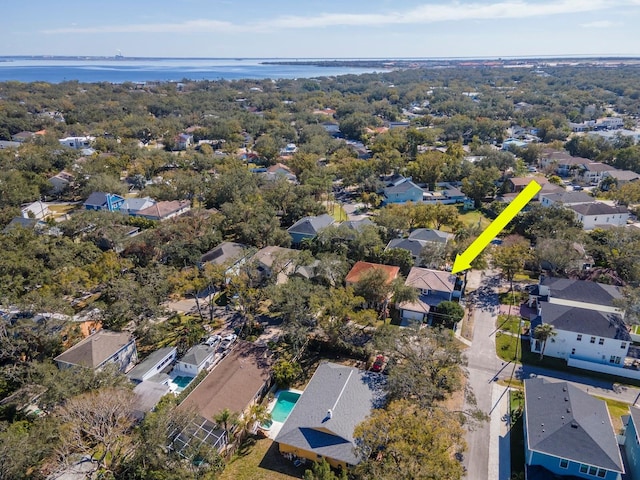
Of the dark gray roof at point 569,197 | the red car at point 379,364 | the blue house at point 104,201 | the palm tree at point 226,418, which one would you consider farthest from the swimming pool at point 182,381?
the dark gray roof at point 569,197

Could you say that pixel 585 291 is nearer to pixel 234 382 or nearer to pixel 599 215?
pixel 599 215

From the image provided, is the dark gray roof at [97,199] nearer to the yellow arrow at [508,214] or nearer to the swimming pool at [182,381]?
the swimming pool at [182,381]

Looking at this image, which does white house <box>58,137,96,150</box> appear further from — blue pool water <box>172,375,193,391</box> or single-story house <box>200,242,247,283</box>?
blue pool water <box>172,375,193,391</box>

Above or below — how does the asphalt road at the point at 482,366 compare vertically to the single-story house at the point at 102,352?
below

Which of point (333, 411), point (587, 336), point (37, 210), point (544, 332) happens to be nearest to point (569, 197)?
point (587, 336)

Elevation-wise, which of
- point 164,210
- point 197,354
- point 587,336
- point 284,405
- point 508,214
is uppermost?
point 508,214

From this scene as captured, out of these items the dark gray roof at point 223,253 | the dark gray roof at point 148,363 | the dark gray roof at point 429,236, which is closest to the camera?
the dark gray roof at point 148,363

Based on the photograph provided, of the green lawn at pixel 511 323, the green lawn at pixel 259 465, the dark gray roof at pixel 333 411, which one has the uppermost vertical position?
the dark gray roof at pixel 333 411

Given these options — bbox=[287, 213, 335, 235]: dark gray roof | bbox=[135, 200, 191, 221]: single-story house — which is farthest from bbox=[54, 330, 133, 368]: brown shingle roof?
bbox=[135, 200, 191, 221]: single-story house
